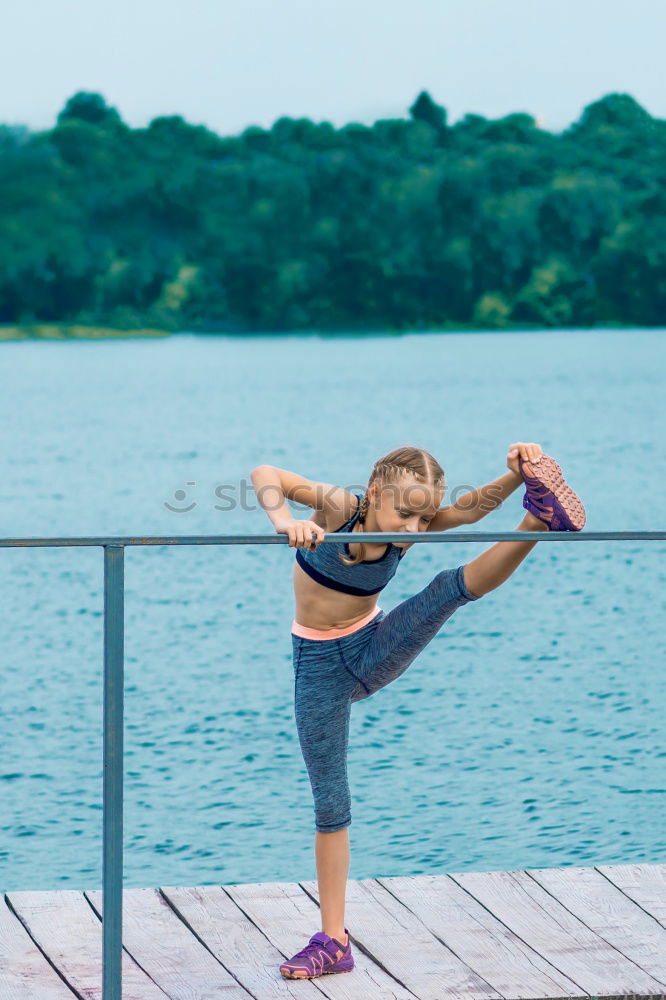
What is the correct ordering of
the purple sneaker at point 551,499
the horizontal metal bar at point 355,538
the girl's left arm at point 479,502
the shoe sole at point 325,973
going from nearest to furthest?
the horizontal metal bar at point 355,538 → the purple sneaker at point 551,499 → the girl's left arm at point 479,502 → the shoe sole at point 325,973

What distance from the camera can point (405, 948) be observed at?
10.8ft

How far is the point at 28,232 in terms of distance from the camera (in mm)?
61656

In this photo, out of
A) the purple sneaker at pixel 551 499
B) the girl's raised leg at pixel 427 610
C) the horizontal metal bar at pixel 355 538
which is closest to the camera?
the horizontal metal bar at pixel 355 538

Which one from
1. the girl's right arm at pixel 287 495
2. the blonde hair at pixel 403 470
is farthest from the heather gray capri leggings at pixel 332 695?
the girl's right arm at pixel 287 495

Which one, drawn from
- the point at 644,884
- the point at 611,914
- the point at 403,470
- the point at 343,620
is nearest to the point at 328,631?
the point at 343,620

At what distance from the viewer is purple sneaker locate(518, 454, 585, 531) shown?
9.10ft

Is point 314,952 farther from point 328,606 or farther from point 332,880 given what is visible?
point 328,606

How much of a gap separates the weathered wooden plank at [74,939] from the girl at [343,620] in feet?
1.15

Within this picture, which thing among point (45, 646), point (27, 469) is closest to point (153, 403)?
point (27, 469)

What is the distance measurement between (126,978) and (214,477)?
2757cm

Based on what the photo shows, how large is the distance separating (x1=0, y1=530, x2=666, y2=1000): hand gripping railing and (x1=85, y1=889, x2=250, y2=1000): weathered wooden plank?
0.43m

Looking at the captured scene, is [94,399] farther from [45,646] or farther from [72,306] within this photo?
[45,646]

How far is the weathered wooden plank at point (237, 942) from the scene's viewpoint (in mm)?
3055

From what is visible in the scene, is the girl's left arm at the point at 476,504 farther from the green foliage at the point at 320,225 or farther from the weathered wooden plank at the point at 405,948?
the green foliage at the point at 320,225
